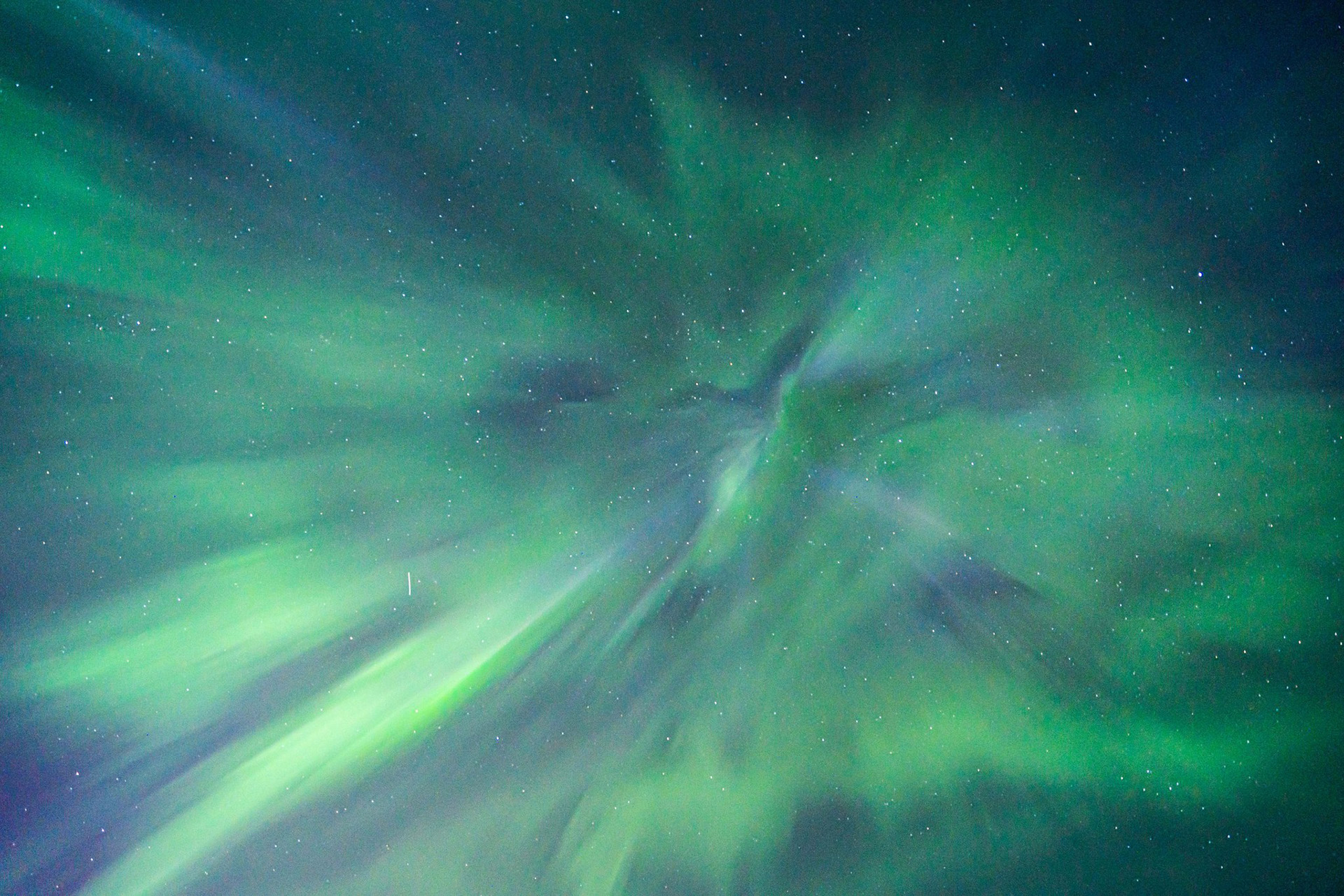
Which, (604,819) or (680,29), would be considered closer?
(680,29)

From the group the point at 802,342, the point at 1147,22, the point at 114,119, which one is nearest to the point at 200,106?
the point at 114,119

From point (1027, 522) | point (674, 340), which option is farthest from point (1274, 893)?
point (674, 340)

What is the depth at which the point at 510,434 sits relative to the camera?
1.23m

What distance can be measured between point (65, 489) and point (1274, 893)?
194cm

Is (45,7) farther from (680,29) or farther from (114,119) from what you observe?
(680,29)

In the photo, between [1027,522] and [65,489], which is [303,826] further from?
[1027,522]

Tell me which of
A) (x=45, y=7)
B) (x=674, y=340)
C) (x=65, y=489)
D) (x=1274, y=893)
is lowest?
(x=1274, y=893)

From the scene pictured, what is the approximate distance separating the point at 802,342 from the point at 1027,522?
17.5 inches

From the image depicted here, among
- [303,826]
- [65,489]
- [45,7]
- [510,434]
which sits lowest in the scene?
[303,826]

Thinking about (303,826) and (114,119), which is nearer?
(114,119)

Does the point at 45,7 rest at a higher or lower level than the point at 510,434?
higher

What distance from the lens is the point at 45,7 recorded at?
3.57 feet

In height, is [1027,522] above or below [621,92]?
below

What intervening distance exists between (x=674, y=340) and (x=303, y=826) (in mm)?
929
